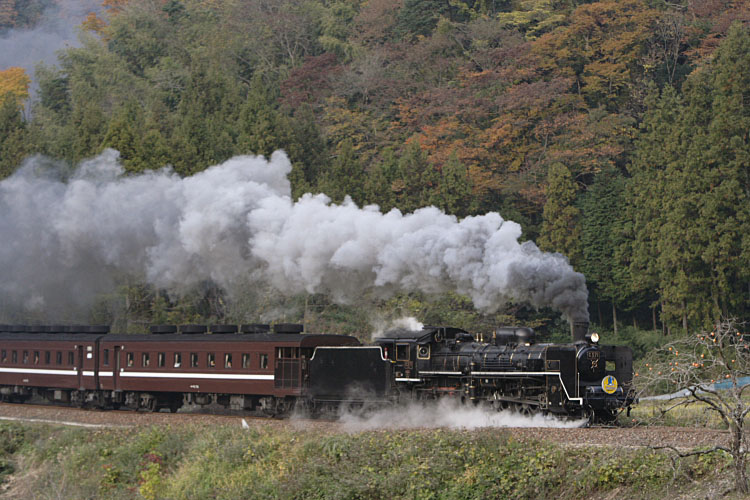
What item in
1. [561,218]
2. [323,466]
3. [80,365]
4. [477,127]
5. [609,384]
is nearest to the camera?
[323,466]

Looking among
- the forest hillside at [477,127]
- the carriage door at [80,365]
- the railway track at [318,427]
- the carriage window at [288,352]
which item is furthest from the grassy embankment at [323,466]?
the forest hillside at [477,127]

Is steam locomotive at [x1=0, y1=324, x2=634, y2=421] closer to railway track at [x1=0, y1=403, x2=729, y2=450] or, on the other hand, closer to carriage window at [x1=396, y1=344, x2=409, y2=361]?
carriage window at [x1=396, y1=344, x2=409, y2=361]

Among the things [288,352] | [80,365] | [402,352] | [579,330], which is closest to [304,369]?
[288,352]

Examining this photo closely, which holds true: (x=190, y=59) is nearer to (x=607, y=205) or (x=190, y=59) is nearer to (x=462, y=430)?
(x=607, y=205)

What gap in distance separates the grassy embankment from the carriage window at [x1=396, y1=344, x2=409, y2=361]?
4019mm

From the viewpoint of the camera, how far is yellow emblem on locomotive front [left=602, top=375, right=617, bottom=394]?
23578 millimetres

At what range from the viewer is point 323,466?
70.0 feet

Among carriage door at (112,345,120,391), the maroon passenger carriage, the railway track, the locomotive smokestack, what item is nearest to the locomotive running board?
the railway track

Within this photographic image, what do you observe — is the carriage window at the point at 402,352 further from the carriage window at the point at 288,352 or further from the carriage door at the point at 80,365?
the carriage door at the point at 80,365

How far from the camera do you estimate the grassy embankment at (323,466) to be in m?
17.8

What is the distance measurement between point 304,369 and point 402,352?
3.67 metres

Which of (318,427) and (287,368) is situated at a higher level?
(287,368)

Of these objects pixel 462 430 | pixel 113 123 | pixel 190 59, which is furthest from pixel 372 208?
pixel 190 59

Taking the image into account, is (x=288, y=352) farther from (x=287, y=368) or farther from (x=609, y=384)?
(x=609, y=384)
